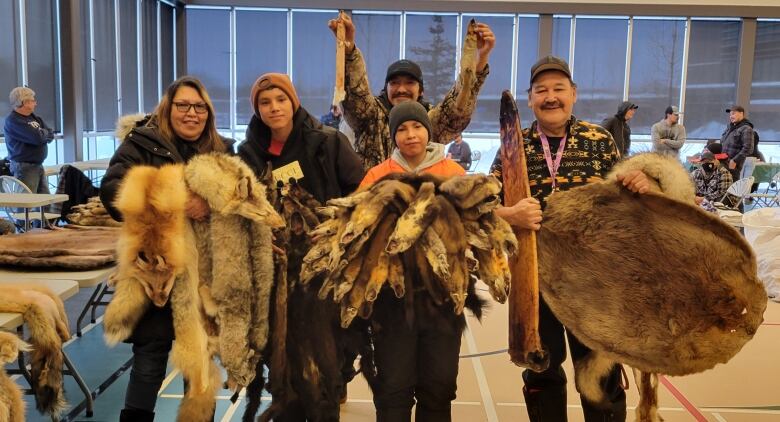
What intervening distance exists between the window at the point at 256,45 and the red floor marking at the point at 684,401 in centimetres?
981

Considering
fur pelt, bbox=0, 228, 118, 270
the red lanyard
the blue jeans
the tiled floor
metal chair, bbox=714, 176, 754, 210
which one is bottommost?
the tiled floor

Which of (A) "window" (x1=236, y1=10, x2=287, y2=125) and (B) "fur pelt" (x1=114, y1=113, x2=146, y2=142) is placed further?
(A) "window" (x1=236, y1=10, x2=287, y2=125)

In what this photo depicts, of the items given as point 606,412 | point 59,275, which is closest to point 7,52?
point 59,275

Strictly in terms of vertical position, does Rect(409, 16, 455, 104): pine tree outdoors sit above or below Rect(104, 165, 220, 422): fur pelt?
above

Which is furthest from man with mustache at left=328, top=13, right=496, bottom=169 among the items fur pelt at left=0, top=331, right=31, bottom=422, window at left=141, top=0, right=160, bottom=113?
window at left=141, top=0, right=160, bottom=113

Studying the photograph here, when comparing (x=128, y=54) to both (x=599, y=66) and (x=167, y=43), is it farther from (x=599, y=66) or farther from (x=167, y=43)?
(x=599, y=66)

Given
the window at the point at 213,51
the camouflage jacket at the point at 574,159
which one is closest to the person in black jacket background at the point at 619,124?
the camouflage jacket at the point at 574,159

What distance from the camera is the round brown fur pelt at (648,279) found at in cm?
181

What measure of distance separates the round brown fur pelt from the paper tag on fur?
802 millimetres

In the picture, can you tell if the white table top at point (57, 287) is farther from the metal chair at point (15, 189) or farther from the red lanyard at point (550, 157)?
the metal chair at point (15, 189)

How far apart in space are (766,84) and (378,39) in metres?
7.44

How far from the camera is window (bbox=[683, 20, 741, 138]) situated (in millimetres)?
12016

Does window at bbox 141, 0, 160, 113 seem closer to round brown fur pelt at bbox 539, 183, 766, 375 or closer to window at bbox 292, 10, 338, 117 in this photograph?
window at bbox 292, 10, 338, 117

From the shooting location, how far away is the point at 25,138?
19.7 feet
